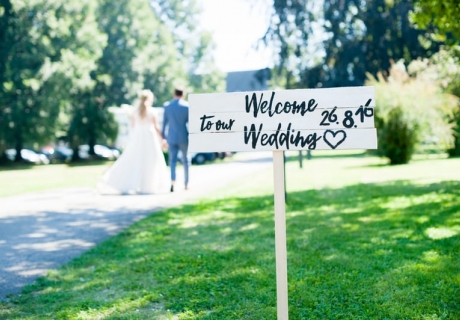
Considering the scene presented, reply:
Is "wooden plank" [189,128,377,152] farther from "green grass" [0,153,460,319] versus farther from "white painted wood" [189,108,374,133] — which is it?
"green grass" [0,153,460,319]

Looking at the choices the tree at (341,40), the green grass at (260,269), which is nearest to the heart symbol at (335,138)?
the green grass at (260,269)

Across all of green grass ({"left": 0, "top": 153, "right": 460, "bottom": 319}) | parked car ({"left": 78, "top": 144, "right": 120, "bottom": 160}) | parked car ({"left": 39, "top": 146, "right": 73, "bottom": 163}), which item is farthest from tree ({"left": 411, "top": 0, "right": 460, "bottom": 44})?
parked car ({"left": 39, "top": 146, "right": 73, "bottom": 163})

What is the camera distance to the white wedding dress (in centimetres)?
1128

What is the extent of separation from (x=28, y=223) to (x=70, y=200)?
280cm

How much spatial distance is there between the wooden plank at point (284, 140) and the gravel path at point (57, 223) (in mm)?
2341

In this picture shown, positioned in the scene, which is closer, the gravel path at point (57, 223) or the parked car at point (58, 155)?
the gravel path at point (57, 223)

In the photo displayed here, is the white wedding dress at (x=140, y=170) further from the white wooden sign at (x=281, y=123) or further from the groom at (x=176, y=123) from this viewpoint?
the white wooden sign at (x=281, y=123)

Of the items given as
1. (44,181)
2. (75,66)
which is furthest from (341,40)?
(44,181)

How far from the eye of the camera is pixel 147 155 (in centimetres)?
1140

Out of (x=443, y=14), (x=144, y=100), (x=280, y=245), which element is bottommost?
(x=280, y=245)

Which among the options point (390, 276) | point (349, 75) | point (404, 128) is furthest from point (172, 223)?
point (349, 75)

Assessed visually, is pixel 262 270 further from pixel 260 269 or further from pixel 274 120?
pixel 274 120

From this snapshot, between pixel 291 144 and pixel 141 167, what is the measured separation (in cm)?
796

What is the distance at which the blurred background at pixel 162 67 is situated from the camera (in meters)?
20.6
